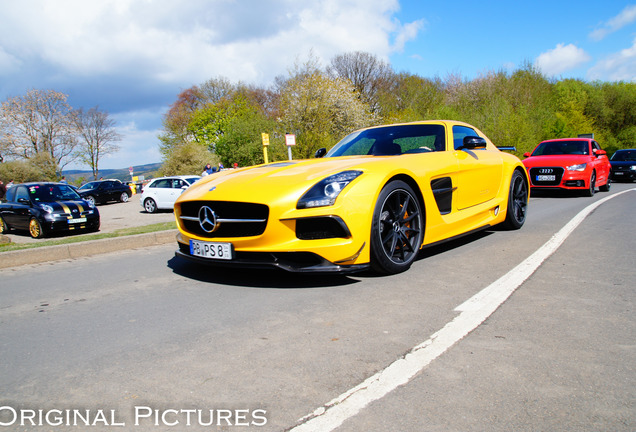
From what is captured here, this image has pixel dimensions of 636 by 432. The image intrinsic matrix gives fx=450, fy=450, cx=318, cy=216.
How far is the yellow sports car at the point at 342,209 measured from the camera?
3.58 m

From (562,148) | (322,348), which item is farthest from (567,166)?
(322,348)

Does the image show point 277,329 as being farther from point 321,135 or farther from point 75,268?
point 321,135

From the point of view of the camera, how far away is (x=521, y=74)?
133 feet

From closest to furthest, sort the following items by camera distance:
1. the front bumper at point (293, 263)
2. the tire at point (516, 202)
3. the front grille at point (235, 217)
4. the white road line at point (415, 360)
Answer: the white road line at point (415, 360)
the front bumper at point (293, 263)
the front grille at point (235, 217)
the tire at point (516, 202)

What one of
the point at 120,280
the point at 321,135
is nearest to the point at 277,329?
the point at 120,280

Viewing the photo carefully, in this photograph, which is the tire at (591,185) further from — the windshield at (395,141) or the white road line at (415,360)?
the white road line at (415,360)

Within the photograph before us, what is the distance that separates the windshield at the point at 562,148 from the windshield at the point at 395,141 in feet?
30.3

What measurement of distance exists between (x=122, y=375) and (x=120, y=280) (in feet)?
8.30

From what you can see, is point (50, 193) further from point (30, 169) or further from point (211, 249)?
point (30, 169)

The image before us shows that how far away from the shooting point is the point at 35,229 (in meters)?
11.0

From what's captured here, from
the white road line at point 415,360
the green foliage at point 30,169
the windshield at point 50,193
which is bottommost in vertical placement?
the white road line at point 415,360

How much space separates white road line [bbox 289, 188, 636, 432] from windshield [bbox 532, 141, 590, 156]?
33.9 ft

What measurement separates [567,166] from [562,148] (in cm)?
125

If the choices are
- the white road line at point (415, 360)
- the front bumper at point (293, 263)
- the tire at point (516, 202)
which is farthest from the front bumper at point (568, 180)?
Result: the front bumper at point (293, 263)
